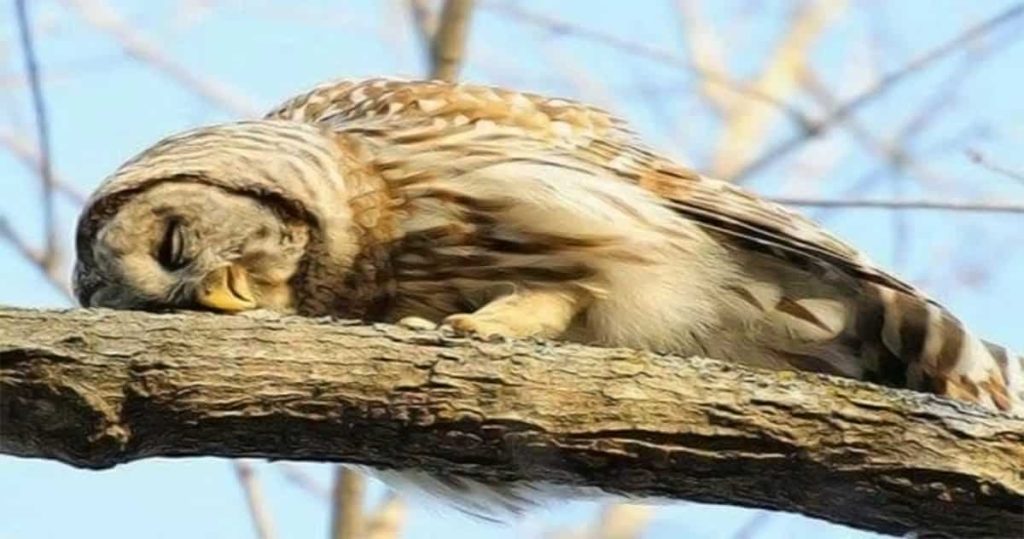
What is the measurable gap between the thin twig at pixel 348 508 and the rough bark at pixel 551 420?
2070mm

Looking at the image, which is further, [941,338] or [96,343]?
[941,338]

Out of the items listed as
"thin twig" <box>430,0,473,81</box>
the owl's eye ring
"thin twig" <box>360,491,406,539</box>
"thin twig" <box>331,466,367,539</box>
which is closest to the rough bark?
the owl's eye ring

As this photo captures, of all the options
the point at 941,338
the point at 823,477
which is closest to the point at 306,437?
the point at 823,477

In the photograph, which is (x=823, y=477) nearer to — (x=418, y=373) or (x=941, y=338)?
(x=418, y=373)

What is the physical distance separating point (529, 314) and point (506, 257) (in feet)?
0.60

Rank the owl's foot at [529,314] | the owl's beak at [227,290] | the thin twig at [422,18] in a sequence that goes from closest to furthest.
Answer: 1. the owl's foot at [529,314]
2. the owl's beak at [227,290]
3. the thin twig at [422,18]

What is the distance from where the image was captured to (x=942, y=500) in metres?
3.07

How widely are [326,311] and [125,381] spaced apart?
4.24 feet

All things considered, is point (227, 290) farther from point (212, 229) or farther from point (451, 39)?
point (451, 39)

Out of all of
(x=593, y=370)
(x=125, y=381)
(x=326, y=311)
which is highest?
(x=326, y=311)

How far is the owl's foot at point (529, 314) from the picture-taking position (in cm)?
397

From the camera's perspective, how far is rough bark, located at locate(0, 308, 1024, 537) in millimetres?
3023

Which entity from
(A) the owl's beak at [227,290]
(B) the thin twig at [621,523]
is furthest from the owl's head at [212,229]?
(B) the thin twig at [621,523]

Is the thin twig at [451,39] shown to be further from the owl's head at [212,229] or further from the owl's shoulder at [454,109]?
the owl's head at [212,229]
